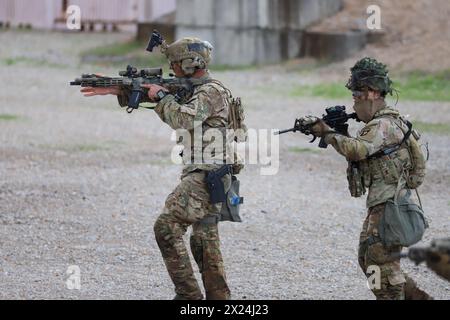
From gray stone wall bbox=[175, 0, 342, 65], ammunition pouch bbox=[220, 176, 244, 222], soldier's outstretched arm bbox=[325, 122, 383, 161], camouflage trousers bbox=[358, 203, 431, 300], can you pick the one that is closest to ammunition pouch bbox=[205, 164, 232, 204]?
ammunition pouch bbox=[220, 176, 244, 222]

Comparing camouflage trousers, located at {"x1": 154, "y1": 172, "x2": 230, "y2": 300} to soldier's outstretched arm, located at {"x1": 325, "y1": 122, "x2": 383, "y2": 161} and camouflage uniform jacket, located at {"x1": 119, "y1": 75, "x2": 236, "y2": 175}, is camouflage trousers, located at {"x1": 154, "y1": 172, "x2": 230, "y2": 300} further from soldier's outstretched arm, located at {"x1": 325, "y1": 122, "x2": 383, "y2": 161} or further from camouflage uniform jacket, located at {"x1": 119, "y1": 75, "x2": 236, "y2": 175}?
soldier's outstretched arm, located at {"x1": 325, "y1": 122, "x2": 383, "y2": 161}

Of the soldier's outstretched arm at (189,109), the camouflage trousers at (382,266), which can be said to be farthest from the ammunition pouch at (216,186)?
the camouflage trousers at (382,266)

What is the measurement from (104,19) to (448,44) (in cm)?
1236

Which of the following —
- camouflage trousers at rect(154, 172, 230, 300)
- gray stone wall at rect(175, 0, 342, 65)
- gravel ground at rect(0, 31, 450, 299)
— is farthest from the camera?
gray stone wall at rect(175, 0, 342, 65)

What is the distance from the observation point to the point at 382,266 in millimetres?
6867

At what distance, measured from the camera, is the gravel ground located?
869 cm

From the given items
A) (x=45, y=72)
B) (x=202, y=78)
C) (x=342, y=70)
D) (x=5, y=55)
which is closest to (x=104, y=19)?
(x=5, y=55)

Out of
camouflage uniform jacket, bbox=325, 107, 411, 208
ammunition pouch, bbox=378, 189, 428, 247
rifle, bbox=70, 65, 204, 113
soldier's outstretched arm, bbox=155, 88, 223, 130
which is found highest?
rifle, bbox=70, 65, 204, 113

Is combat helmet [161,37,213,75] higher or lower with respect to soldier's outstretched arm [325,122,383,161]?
higher

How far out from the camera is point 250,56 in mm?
25984

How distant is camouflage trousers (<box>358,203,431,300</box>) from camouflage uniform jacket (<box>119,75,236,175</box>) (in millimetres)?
1063

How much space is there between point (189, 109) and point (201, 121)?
0.12m

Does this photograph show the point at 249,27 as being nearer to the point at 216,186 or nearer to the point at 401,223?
the point at 216,186
